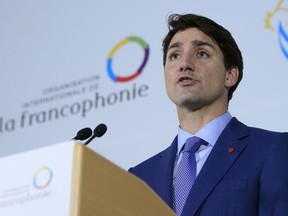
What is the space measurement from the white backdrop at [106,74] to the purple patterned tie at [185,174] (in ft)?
1.44

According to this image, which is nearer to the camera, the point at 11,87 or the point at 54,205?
the point at 54,205

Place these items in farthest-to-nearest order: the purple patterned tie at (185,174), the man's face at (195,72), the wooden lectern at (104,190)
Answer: the man's face at (195,72), the purple patterned tie at (185,174), the wooden lectern at (104,190)

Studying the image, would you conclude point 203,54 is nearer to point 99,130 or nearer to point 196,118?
point 196,118

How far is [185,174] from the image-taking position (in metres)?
2.18

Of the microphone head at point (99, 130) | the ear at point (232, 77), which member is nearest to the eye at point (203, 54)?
the ear at point (232, 77)

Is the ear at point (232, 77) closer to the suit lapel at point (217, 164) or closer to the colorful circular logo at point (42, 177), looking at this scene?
the suit lapel at point (217, 164)

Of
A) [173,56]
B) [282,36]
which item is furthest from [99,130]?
[282,36]

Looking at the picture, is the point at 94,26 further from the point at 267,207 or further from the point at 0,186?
the point at 0,186

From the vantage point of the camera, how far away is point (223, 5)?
2902 mm

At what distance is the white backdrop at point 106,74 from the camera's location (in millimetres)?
2680

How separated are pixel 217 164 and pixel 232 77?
1.71ft

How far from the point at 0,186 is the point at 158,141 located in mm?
1621

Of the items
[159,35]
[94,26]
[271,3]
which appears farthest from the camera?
[94,26]

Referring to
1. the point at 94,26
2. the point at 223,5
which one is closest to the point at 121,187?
the point at 223,5
